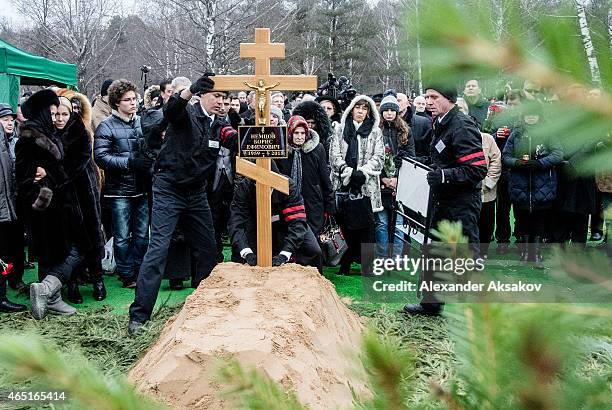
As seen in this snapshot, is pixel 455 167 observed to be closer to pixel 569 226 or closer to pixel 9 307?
pixel 569 226

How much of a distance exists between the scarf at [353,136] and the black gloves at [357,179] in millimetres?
140

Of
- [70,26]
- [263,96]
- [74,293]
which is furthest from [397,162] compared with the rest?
[70,26]

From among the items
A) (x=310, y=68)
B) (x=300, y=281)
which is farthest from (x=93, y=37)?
(x=300, y=281)

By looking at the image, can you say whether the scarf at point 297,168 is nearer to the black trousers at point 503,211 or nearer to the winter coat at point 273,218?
the winter coat at point 273,218

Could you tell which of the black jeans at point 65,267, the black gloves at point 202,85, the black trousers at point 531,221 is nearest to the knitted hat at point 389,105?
the black trousers at point 531,221

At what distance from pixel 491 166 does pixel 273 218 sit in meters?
3.25

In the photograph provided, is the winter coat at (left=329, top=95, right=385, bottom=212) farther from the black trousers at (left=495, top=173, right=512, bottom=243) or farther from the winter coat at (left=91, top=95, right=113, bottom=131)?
the winter coat at (left=91, top=95, right=113, bottom=131)

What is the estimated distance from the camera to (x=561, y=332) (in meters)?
0.57

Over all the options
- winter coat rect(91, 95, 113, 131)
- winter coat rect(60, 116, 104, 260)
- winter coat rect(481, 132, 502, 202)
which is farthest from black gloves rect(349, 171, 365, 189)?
winter coat rect(91, 95, 113, 131)

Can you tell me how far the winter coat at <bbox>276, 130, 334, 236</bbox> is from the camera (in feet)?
20.2

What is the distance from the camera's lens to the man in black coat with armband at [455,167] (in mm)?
4938

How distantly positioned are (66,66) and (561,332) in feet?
44.9

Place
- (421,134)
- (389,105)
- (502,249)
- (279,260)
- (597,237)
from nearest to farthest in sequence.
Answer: (279,260)
(389,105)
(502,249)
(421,134)
(597,237)

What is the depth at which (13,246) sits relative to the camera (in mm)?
6164
